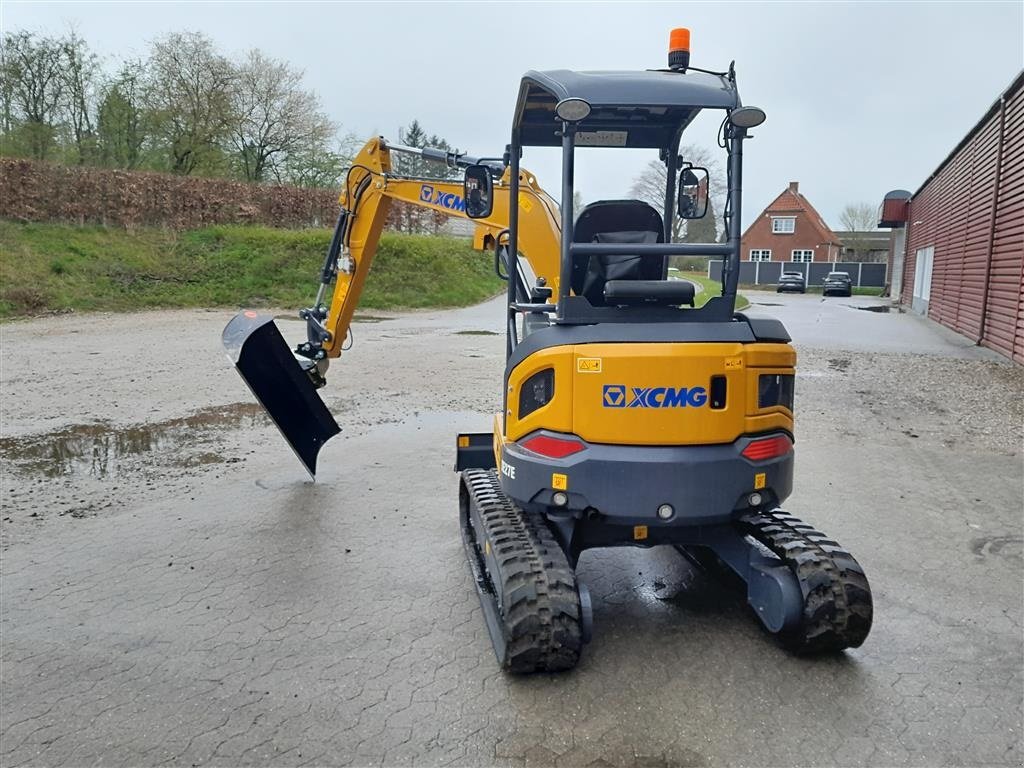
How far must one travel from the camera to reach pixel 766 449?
3.52 meters

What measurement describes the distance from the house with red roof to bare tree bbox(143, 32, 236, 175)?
125ft

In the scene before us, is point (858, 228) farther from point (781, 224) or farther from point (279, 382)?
point (279, 382)

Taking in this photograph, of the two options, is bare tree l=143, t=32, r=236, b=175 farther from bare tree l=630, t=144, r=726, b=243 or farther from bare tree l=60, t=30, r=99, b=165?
bare tree l=630, t=144, r=726, b=243

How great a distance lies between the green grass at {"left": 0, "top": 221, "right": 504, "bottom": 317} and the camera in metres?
20.0

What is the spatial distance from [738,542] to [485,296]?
24.7 meters

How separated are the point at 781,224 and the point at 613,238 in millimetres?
57318

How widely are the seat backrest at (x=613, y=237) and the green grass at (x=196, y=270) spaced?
18621 mm

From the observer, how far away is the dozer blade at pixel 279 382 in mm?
5778

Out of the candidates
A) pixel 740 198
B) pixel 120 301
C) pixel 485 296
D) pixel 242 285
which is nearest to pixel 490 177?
pixel 740 198

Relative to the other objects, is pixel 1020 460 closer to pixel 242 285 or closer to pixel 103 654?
pixel 103 654

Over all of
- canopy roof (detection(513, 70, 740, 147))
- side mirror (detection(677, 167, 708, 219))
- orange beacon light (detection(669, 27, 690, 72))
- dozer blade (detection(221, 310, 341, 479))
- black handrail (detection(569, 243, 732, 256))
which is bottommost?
dozer blade (detection(221, 310, 341, 479))

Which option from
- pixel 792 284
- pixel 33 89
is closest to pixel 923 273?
pixel 792 284

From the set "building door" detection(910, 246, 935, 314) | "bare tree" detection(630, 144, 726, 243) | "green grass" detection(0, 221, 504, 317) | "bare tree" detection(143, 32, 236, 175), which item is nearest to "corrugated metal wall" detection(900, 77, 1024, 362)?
"building door" detection(910, 246, 935, 314)

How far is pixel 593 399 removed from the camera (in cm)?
335
